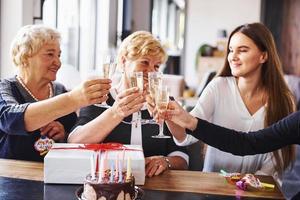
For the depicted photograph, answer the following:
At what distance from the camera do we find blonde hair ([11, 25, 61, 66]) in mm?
2076

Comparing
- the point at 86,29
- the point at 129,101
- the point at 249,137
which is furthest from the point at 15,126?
the point at 86,29

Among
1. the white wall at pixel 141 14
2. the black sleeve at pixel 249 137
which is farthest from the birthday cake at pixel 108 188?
the white wall at pixel 141 14

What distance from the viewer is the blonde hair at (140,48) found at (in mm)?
2170

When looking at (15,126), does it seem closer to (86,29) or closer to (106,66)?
(106,66)

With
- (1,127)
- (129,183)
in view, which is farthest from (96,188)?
(1,127)

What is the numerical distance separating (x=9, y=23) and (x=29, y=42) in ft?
3.61

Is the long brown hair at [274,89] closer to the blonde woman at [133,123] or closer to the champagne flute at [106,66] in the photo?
the blonde woman at [133,123]

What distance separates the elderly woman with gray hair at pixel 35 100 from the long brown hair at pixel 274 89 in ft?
2.89

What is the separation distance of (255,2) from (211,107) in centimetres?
Result: 547

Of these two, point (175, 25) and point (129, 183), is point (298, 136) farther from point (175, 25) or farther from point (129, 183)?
point (175, 25)

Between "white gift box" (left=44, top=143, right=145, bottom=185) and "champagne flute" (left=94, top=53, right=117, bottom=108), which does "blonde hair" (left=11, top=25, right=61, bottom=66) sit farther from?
"white gift box" (left=44, top=143, right=145, bottom=185)

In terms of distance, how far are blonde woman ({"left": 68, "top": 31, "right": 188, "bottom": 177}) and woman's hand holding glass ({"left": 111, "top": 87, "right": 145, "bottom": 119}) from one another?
0.27 ft

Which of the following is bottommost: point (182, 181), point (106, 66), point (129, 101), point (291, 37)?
point (182, 181)

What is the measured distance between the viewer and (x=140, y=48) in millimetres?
2176
